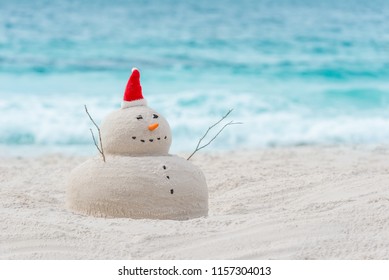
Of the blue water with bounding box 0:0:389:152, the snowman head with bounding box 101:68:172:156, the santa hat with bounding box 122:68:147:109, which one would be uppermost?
the santa hat with bounding box 122:68:147:109

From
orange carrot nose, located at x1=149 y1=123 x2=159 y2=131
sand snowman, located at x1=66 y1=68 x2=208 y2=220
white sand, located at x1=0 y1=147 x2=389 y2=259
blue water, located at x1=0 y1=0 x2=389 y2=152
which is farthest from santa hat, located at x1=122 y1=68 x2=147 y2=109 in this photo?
blue water, located at x1=0 y1=0 x2=389 y2=152

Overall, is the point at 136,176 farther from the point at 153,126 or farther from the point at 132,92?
the point at 132,92

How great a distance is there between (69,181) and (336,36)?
16958mm

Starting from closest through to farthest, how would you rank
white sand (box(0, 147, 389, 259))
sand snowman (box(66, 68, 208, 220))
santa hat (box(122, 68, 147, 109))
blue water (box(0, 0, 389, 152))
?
1. white sand (box(0, 147, 389, 259))
2. sand snowman (box(66, 68, 208, 220))
3. santa hat (box(122, 68, 147, 109))
4. blue water (box(0, 0, 389, 152))

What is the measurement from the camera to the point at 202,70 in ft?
49.4

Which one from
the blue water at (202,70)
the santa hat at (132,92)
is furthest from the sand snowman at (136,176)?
the blue water at (202,70)

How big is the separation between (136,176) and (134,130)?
26cm

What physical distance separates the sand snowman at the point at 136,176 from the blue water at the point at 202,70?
12.3 feet

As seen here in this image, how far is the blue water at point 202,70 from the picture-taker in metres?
8.77

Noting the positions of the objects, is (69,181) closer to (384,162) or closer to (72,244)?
(72,244)

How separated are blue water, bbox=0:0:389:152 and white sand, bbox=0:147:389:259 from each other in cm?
315

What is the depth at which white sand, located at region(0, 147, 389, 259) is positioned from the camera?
3285mm

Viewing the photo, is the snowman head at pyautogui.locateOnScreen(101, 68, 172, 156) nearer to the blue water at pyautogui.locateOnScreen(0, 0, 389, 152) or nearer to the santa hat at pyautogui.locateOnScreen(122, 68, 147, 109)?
the santa hat at pyautogui.locateOnScreen(122, 68, 147, 109)

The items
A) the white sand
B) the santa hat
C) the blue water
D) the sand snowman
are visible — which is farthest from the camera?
the blue water
